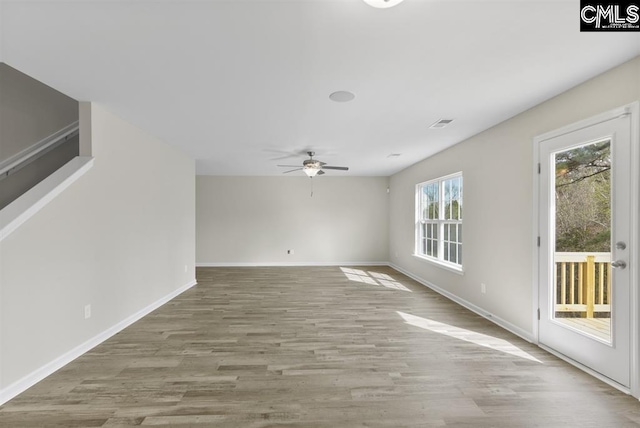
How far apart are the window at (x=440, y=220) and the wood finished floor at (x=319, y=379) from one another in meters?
1.36

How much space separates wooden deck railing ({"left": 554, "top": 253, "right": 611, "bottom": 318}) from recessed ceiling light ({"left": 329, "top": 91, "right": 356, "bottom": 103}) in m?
2.50

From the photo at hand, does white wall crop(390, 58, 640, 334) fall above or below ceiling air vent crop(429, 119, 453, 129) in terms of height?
below

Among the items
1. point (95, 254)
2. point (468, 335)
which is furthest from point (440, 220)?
point (95, 254)

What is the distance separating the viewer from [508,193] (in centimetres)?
327

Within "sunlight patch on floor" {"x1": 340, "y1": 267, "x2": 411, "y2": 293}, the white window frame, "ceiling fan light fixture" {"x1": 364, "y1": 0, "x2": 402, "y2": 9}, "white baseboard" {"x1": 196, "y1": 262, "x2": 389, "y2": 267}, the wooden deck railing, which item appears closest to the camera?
"ceiling fan light fixture" {"x1": 364, "y1": 0, "x2": 402, "y2": 9}

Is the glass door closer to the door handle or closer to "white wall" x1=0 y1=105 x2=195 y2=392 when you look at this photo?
the door handle

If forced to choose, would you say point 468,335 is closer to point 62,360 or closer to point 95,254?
point 62,360

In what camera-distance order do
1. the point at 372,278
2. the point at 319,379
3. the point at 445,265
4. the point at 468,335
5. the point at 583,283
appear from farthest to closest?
1. the point at 372,278
2. the point at 445,265
3. the point at 468,335
4. the point at 583,283
5. the point at 319,379

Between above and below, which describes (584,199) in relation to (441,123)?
below

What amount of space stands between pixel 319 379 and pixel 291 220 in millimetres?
5532

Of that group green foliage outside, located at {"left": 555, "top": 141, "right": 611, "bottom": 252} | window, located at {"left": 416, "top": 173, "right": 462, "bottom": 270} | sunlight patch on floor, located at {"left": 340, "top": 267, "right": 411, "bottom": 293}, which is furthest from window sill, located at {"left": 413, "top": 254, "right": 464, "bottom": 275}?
green foliage outside, located at {"left": 555, "top": 141, "right": 611, "bottom": 252}

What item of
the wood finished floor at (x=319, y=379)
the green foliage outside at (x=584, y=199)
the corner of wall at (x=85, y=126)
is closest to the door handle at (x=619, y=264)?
the green foliage outside at (x=584, y=199)

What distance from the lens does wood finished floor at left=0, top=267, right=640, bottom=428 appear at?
183cm

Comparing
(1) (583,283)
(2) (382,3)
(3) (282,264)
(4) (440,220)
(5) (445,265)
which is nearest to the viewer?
(2) (382,3)
